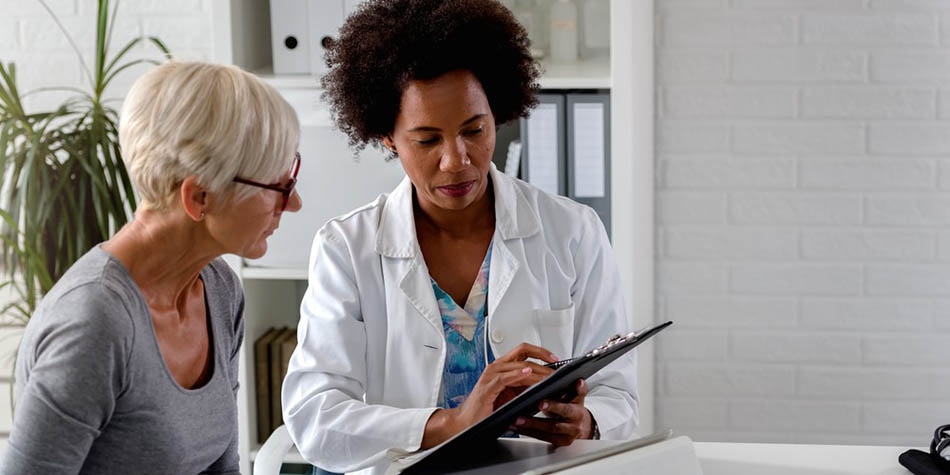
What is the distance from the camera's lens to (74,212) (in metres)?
2.52

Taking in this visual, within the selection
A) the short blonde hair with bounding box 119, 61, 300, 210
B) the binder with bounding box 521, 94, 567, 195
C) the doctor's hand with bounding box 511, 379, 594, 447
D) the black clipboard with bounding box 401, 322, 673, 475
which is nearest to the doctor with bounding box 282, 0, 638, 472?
the doctor's hand with bounding box 511, 379, 594, 447

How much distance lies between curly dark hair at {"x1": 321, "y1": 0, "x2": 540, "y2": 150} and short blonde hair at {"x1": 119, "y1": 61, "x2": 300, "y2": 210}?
448 mm

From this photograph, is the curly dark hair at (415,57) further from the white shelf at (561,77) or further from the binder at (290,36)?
the binder at (290,36)

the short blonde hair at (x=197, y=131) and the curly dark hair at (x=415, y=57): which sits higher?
the curly dark hair at (x=415, y=57)

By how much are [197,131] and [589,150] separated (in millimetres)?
1307

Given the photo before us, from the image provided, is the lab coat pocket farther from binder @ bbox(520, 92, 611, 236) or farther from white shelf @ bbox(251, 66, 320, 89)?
white shelf @ bbox(251, 66, 320, 89)

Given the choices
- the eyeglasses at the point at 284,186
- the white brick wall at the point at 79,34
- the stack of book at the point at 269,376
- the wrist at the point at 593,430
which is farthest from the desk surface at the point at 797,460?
the white brick wall at the point at 79,34

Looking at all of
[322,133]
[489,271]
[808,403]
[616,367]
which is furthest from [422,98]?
[808,403]

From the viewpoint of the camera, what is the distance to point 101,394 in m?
1.21

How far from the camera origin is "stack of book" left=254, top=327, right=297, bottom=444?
2666mm

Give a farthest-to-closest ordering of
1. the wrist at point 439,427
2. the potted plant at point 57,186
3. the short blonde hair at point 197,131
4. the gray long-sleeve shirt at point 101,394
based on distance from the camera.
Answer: the potted plant at point 57,186
the wrist at point 439,427
the short blonde hair at point 197,131
the gray long-sleeve shirt at point 101,394

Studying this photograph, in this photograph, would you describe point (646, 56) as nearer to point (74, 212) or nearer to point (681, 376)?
point (681, 376)

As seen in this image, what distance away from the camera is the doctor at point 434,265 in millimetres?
1701

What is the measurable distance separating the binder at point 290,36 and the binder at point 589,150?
606 millimetres
